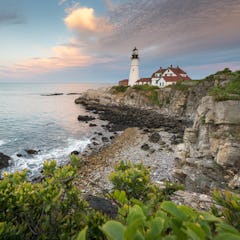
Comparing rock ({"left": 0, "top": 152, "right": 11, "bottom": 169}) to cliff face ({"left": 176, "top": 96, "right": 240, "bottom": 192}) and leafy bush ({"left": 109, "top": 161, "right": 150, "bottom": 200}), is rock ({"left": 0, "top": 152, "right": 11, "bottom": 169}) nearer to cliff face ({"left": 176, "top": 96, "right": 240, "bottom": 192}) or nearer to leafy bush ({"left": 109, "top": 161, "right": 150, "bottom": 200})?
cliff face ({"left": 176, "top": 96, "right": 240, "bottom": 192})

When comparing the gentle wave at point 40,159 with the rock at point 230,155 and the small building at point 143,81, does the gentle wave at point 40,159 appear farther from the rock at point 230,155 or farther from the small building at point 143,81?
the small building at point 143,81

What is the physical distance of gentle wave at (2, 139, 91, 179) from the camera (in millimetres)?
18141

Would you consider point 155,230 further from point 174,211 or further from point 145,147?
point 145,147

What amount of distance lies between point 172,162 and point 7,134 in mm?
26790

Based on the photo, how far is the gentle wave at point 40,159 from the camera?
18.1 meters

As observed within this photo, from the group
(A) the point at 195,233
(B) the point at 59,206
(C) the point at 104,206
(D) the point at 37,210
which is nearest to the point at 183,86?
(C) the point at 104,206

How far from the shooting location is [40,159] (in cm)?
2095

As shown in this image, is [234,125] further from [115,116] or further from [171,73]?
[171,73]

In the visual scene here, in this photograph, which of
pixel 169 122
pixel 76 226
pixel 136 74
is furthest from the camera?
pixel 136 74

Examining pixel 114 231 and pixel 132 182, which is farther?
pixel 132 182

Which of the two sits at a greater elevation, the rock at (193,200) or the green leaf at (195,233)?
the green leaf at (195,233)

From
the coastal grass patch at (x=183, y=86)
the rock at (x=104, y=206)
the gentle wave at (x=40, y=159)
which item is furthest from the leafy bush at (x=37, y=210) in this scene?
the coastal grass patch at (x=183, y=86)

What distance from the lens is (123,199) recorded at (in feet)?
8.51

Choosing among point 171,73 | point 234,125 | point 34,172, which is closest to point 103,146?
point 34,172
